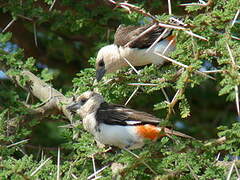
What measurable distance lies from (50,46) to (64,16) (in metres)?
1.45

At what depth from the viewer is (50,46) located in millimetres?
8031

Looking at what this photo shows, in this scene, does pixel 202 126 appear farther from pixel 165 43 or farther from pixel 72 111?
pixel 72 111

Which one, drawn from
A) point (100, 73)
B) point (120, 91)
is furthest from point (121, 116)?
point (100, 73)

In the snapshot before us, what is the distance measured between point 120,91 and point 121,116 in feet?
0.98

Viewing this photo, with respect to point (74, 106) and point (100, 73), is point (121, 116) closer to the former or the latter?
point (74, 106)

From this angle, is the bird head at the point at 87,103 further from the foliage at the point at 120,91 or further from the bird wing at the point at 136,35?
the bird wing at the point at 136,35

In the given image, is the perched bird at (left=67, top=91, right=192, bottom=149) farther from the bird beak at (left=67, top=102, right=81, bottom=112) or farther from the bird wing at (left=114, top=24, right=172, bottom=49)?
the bird wing at (left=114, top=24, right=172, bottom=49)

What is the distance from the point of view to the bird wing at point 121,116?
5.46 m

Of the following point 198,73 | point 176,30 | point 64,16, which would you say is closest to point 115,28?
point 64,16

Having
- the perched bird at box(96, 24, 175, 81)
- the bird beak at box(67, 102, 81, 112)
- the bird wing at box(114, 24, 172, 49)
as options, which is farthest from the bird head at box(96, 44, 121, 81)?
the bird beak at box(67, 102, 81, 112)

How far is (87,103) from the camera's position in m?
5.95

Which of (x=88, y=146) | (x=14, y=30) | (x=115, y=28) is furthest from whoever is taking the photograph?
(x=14, y=30)

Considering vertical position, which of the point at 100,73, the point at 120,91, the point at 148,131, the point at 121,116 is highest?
the point at 120,91

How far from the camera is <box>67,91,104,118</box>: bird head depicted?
19.3ft
